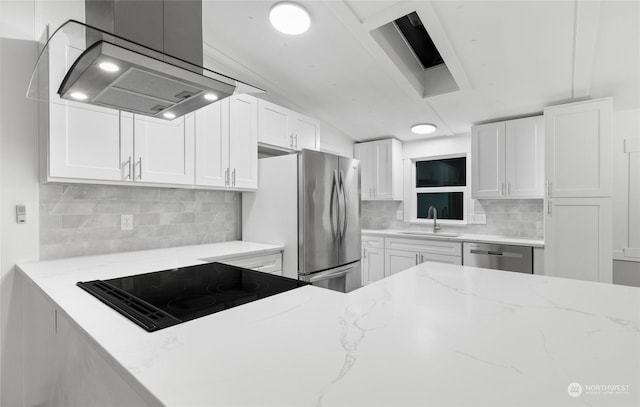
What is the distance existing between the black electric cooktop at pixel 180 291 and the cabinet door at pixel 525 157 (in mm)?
3059

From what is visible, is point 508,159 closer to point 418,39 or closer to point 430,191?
point 430,191

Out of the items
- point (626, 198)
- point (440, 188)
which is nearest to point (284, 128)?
point (440, 188)

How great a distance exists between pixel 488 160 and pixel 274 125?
96.2 inches

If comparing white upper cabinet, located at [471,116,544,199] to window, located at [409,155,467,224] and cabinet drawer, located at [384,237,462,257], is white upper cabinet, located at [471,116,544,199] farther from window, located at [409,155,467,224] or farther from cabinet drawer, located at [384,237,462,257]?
cabinet drawer, located at [384,237,462,257]

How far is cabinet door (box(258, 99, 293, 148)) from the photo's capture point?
2885mm

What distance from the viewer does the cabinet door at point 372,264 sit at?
13.4 ft

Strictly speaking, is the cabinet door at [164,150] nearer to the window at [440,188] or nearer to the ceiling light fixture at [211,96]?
the ceiling light fixture at [211,96]

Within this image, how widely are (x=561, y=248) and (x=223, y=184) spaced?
124 inches

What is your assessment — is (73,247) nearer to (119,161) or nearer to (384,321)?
(119,161)

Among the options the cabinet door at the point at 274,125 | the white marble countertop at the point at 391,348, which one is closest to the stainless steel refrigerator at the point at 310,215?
the cabinet door at the point at 274,125

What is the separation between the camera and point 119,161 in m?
2.00

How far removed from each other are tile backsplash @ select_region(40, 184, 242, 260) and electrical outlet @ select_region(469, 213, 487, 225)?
289 centimetres

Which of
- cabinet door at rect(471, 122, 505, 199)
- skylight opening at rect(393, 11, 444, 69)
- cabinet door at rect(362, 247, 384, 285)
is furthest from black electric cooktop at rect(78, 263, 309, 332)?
cabinet door at rect(471, 122, 505, 199)

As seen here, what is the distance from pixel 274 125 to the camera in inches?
118
